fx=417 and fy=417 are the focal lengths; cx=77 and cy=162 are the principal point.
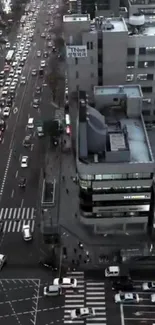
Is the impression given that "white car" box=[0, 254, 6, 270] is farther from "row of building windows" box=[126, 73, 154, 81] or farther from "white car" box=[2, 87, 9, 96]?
"white car" box=[2, 87, 9, 96]

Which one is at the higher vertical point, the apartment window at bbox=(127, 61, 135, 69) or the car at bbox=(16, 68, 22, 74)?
the apartment window at bbox=(127, 61, 135, 69)

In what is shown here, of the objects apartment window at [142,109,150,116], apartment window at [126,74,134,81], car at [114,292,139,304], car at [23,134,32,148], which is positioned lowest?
car at [114,292,139,304]

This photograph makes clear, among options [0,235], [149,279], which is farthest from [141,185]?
[0,235]

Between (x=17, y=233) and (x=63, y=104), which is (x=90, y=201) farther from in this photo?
(x=63, y=104)

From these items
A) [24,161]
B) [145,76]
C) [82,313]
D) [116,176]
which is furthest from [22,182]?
[82,313]

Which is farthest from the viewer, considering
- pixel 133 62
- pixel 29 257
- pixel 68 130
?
pixel 68 130

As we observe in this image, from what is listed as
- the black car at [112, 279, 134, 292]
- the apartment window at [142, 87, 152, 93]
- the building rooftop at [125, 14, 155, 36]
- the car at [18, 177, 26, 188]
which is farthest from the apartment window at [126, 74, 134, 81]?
the black car at [112, 279, 134, 292]

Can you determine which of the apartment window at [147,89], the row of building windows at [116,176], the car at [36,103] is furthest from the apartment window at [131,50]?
the car at [36,103]

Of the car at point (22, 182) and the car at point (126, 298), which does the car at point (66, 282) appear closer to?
the car at point (126, 298)
